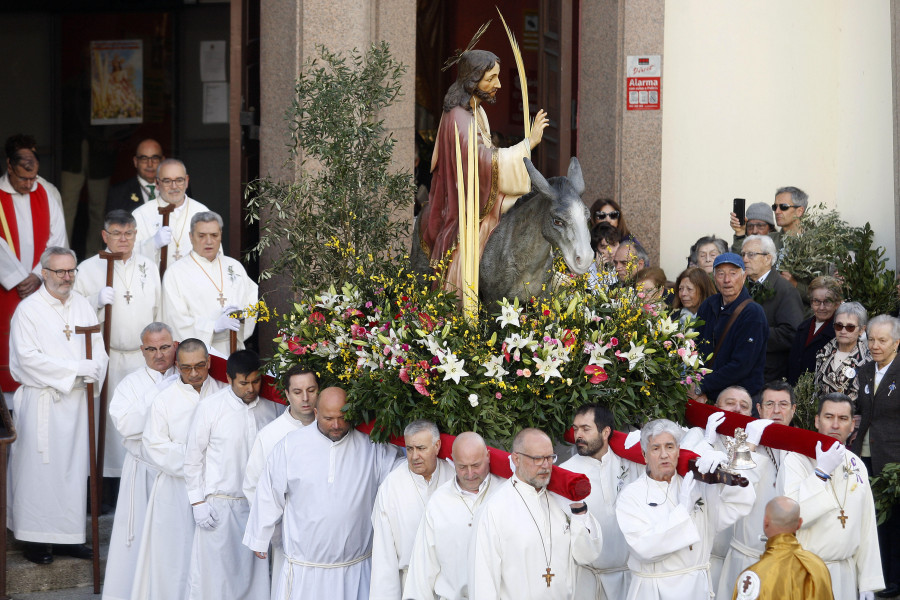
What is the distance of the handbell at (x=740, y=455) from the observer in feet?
23.9

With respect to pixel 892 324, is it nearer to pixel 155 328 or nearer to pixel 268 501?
pixel 268 501

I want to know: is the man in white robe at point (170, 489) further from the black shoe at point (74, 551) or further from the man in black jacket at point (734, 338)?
the man in black jacket at point (734, 338)

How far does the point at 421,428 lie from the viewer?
26.3ft

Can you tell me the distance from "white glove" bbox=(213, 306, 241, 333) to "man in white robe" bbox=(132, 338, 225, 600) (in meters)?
0.79

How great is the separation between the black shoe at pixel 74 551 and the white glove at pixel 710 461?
15.8 ft

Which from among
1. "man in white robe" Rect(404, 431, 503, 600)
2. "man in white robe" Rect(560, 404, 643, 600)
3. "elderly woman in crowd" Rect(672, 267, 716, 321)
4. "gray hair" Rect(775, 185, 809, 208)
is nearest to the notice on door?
"gray hair" Rect(775, 185, 809, 208)

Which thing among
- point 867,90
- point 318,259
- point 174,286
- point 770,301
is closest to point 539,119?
point 318,259

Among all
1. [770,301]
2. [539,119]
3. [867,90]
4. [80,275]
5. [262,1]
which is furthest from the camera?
[867,90]

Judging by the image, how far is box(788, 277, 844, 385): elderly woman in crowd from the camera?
9.92m

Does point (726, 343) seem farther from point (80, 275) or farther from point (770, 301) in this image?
point (80, 275)

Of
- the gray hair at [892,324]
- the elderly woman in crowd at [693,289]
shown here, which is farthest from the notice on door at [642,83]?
the gray hair at [892,324]

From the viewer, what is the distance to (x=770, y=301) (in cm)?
1028

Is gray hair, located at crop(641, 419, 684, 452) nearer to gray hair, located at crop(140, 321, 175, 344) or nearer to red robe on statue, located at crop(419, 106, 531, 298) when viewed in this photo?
red robe on statue, located at crop(419, 106, 531, 298)

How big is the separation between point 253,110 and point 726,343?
4.64 m
